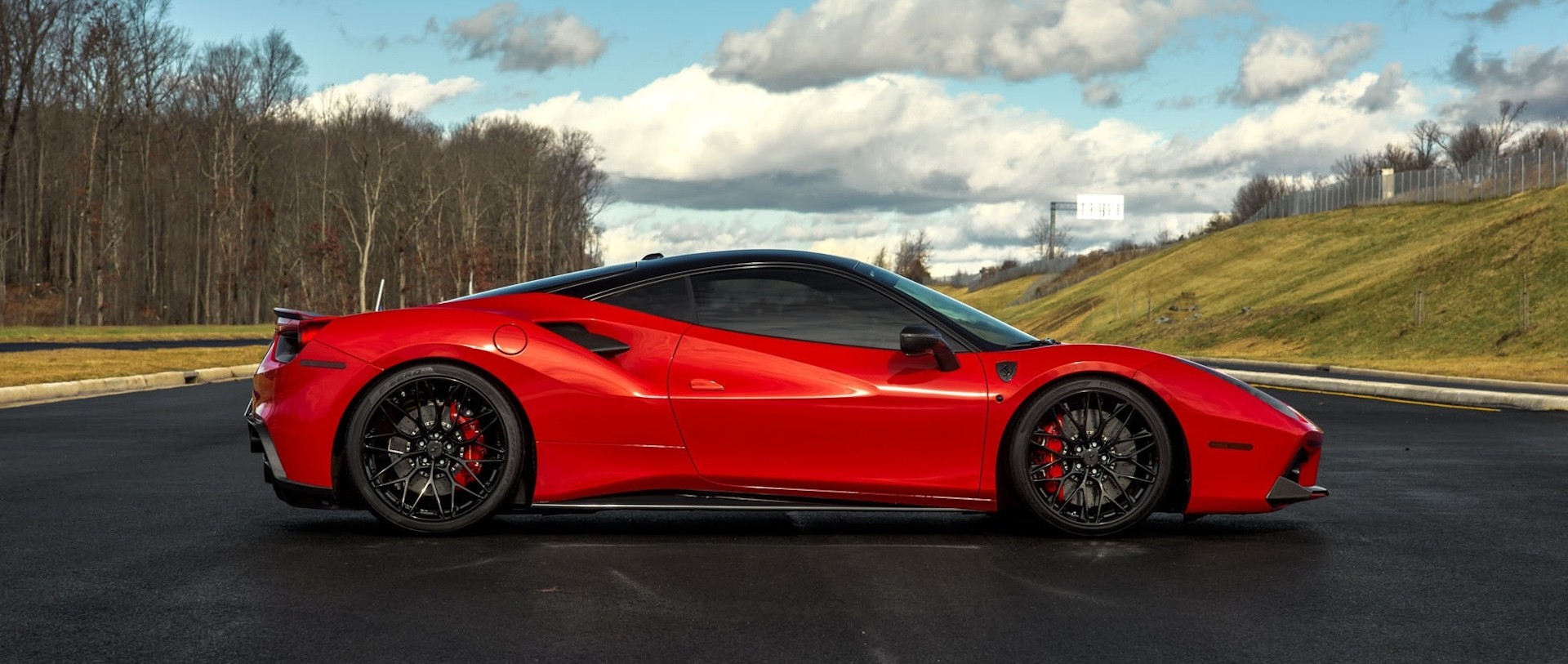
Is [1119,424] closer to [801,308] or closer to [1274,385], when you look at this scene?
[801,308]

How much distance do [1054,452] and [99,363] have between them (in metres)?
20.5

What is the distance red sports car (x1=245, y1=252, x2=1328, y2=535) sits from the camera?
19.2ft

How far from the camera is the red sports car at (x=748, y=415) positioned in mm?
5844

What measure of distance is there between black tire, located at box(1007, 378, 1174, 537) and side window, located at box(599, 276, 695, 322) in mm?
1656

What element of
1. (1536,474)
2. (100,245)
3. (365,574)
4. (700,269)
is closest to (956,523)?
(700,269)

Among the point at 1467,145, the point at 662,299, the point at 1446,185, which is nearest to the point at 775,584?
the point at 662,299

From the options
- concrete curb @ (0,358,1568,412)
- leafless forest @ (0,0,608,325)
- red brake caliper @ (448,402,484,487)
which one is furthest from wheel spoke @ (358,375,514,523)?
leafless forest @ (0,0,608,325)

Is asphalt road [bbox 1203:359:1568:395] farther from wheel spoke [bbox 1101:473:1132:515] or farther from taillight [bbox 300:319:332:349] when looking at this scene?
taillight [bbox 300:319:332:349]

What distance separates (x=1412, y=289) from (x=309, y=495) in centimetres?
4863

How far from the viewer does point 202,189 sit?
7762 centimetres

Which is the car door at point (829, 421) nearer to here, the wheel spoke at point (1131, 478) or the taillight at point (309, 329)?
the wheel spoke at point (1131, 478)

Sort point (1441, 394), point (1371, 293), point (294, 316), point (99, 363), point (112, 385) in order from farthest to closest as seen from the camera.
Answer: point (1371, 293) → point (99, 363) → point (112, 385) → point (1441, 394) → point (294, 316)

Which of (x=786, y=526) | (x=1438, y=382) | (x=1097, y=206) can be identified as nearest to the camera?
(x=786, y=526)

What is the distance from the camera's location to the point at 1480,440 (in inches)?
444
